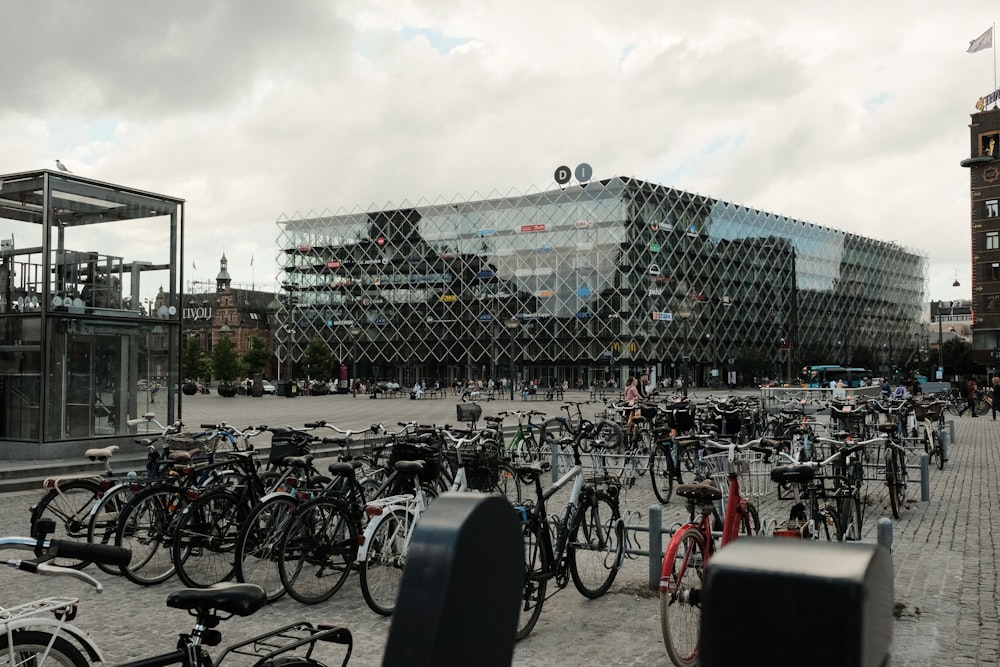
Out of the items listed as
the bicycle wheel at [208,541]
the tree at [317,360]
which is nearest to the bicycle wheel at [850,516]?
the bicycle wheel at [208,541]

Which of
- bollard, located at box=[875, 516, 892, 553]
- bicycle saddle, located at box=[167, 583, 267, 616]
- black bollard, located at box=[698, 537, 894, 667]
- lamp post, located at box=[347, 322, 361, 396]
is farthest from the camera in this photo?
lamp post, located at box=[347, 322, 361, 396]

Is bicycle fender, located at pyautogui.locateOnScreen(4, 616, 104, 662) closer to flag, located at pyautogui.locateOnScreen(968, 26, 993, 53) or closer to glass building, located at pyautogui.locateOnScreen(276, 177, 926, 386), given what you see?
flag, located at pyautogui.locateOnScreen(968, 26, 993, 53)

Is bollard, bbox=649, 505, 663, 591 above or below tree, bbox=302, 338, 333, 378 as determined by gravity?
below

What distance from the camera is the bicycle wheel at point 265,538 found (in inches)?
274

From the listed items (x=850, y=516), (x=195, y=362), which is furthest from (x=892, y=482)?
(x=195, y=362)

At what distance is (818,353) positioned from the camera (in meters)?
91.0

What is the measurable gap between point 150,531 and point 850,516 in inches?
247

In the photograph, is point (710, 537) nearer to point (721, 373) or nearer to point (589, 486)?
point (589, 486)

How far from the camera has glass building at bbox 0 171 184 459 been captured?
17.1 metres

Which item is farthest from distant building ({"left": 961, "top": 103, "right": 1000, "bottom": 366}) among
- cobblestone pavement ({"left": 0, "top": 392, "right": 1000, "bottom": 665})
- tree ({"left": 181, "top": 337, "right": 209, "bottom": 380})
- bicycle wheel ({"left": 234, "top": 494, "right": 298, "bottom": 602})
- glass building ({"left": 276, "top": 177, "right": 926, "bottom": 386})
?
bicycle wheel ({"left": 234, "top": 494, "right": 298, "bottom": 602})

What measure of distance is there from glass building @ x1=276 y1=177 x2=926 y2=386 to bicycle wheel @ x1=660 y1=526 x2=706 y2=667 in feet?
210

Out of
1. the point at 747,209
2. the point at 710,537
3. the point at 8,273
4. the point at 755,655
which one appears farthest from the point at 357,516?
the point at 747,209

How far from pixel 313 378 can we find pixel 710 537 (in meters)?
85.1

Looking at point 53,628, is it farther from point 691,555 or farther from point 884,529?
point 884,529
